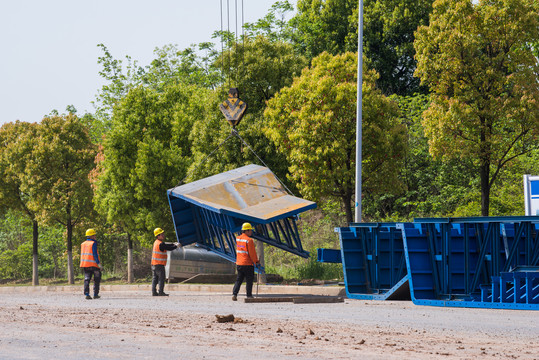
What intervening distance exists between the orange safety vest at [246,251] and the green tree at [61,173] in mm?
20151

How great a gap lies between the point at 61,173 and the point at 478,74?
21455 millimetres

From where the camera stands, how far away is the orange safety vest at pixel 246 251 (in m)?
16.8

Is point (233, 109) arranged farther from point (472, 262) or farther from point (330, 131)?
point (472, 262)

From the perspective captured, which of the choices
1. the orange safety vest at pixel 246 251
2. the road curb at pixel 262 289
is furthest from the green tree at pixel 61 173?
the orange safety vest at pixel 246 251

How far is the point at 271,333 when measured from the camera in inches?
383

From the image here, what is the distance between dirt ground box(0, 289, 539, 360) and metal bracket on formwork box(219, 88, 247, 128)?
9382 millimetres

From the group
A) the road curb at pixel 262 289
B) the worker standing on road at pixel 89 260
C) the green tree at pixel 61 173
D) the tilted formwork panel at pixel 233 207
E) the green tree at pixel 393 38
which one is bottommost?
the road curb at pixel 262 289

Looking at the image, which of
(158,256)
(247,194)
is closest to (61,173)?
(158,256)

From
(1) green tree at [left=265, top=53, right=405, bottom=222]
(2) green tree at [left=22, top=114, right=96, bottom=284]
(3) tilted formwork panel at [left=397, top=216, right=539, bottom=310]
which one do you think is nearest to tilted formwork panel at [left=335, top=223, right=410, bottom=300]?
(3) tilted formwork panel at [left=397, top=216, right=539, bottom=310]

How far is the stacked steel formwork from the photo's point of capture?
1464 cm

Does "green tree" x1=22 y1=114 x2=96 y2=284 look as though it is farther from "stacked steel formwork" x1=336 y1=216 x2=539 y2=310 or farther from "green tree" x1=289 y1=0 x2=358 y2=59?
"stacked steel formwork" x1=336 y1=216 x2=539 y2=310

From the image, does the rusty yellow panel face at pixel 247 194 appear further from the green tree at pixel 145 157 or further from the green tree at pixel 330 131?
the green tree at pixel 145 157

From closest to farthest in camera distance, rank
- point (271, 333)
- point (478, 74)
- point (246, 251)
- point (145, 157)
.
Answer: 1. point (271, 333)
2. point (246, 251)
3. point (478, 74)
4. point (145, 157)

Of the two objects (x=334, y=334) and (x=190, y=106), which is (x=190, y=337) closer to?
(x=334, y=334)
